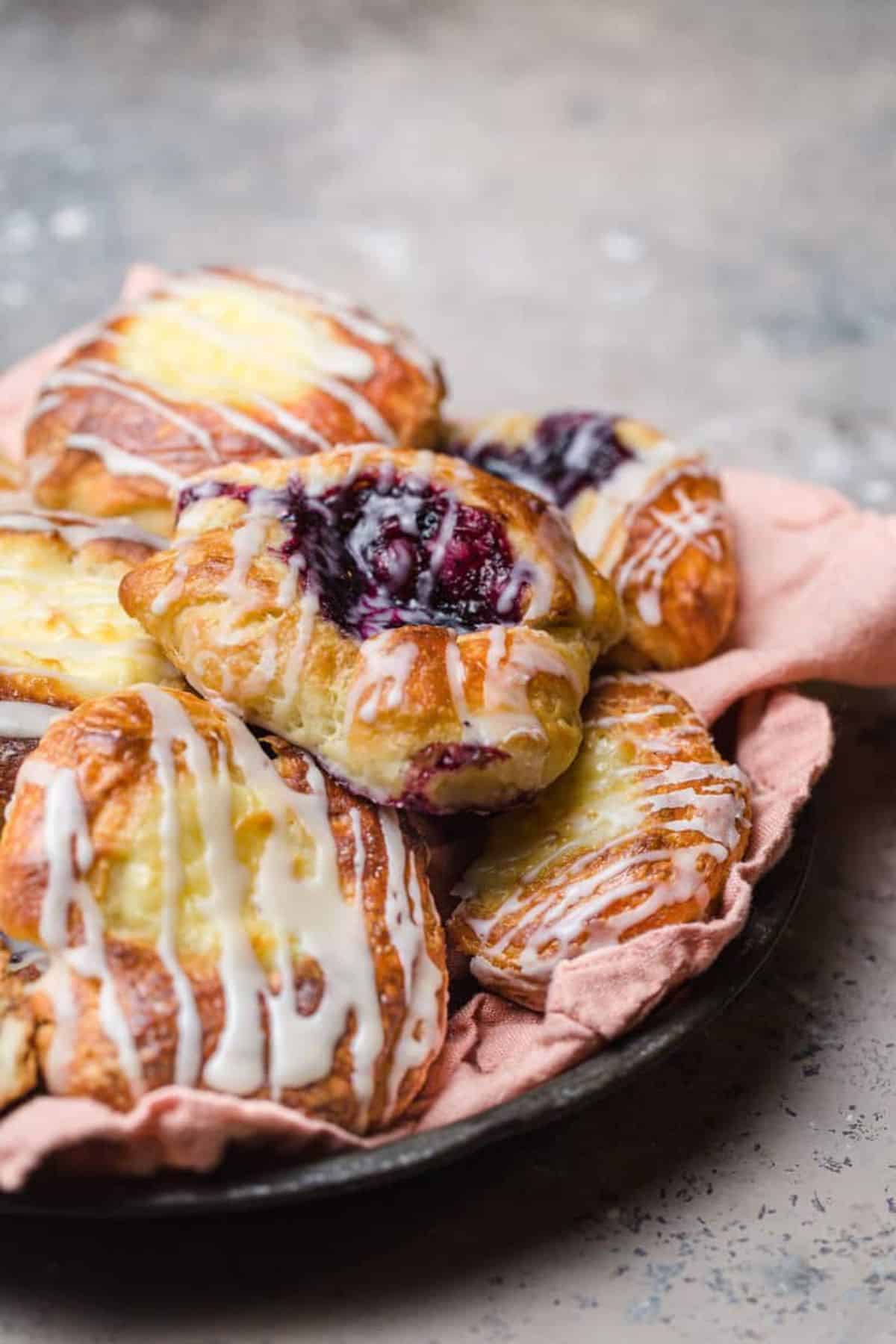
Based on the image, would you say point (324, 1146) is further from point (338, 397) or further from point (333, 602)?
point (338, 397)

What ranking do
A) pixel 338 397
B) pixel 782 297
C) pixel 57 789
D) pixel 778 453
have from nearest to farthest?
pixel 57 789
pixel 338 397
pixel 778 453
pixel 782 297

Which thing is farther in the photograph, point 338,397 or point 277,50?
point 277,50

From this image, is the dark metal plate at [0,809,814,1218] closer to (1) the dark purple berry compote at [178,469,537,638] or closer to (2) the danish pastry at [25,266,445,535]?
(1) the dark purple berry compote at [178,469,537,638]

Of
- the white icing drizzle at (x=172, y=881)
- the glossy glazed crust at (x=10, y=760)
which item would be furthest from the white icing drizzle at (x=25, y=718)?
the white icing drizzle at (x=172, y=881)

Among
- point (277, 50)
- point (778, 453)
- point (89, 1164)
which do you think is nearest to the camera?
point (89, 1164)

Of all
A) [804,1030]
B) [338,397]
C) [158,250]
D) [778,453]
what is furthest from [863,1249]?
[158,250]

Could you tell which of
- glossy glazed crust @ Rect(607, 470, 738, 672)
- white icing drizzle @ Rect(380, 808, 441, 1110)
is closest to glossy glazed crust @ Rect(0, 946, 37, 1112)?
white icing drizzle @ Rect(380, 808, 441, 1110)
